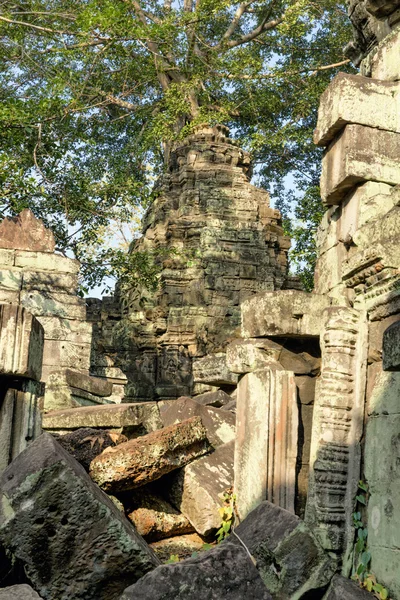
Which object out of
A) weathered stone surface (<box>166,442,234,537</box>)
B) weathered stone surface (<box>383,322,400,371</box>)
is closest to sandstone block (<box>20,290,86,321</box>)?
weathered stone surface (<box>166,442,234,537</box>)

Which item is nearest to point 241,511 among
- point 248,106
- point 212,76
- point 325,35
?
point 212,76

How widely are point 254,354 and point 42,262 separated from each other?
18.5 feet

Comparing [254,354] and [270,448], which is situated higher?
[254,354]

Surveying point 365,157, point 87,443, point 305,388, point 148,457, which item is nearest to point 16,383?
point 148,457

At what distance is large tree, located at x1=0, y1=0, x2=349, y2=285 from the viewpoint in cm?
1250

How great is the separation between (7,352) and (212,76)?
1782 centimetres

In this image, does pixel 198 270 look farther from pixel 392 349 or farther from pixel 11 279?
pixel 392 349

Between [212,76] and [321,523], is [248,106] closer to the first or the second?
[212,76]

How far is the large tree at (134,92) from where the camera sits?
492 inches

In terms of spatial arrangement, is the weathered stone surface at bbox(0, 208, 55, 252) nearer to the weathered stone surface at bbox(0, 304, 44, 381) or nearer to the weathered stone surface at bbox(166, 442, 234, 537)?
the weathered stone surface at bbox(166, 442, 234, 537)

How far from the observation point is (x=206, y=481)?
6.07m

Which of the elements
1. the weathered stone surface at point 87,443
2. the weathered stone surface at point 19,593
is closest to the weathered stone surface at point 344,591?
the weathered stone surface at point 19,593

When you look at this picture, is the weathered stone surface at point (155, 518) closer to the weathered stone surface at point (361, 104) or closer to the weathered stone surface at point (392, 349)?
the weathered stone surface at point (392, 349)

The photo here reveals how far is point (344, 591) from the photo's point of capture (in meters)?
3.91
